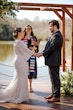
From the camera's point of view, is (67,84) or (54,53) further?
(67,84)

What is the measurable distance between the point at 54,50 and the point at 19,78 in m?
0.78

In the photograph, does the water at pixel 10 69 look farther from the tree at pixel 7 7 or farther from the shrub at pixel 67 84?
the tree at pixel 7 7

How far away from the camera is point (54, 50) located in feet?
18.9

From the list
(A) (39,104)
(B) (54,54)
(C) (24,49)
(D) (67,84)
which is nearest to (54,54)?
(B) (54,54)

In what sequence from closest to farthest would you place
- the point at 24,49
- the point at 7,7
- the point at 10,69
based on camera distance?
the point at 7,7, the point at 24,49, the point at 10,69

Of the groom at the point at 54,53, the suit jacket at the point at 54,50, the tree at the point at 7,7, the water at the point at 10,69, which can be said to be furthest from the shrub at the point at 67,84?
the water at the point at 10,69

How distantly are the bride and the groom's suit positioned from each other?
0.85 feet

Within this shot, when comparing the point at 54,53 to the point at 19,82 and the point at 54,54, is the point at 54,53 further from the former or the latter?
the point at 19,82

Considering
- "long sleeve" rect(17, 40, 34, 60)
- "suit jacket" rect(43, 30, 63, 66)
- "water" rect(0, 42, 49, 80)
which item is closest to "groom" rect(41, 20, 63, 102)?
"suit jacket" rect(43, 30, 63, 66)

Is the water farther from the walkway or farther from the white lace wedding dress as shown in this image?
the white lace wedding dress

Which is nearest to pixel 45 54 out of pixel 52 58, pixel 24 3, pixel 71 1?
pixel 52 58

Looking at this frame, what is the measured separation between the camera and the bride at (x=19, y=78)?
5906mm

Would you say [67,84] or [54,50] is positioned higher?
[54,50]

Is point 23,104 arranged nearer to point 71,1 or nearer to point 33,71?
point 33,71
